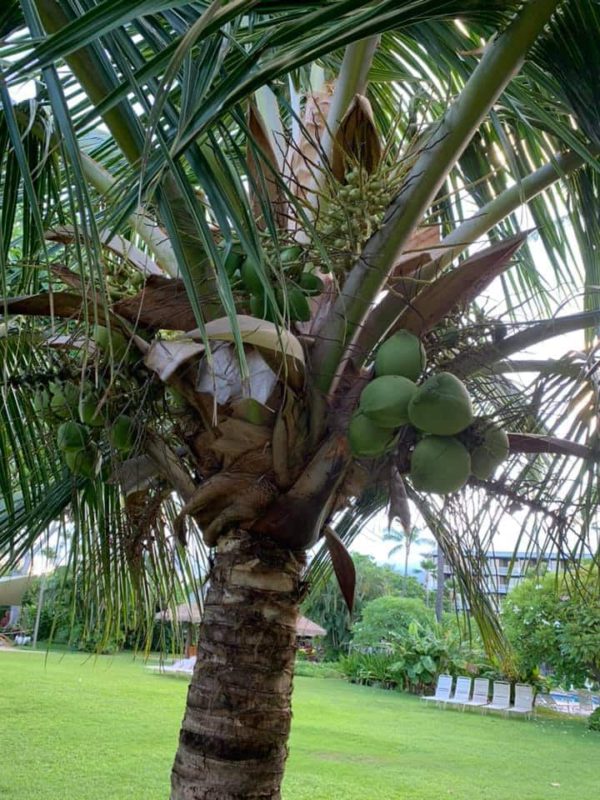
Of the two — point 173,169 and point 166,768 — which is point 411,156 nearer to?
point 173,169

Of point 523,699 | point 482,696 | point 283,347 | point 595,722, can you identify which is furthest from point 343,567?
point 482,696

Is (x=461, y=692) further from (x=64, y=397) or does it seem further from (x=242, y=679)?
(x=64, y=397)

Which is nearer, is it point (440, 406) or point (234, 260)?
point (440, 406)

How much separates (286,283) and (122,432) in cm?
54

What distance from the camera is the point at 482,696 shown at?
13281 millimetres

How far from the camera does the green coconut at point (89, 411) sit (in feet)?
5.56

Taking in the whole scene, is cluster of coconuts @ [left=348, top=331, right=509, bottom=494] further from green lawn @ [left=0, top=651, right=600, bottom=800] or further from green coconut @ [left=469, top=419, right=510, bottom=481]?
green lawn @ [left=0, top=651, right=600, bottom=800]

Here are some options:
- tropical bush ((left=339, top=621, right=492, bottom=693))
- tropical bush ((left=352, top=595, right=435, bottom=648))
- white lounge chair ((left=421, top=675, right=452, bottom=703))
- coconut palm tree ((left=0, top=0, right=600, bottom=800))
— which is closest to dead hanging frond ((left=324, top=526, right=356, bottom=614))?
coconut palm tree ((left=0, top=0, right=600, bottom=800))

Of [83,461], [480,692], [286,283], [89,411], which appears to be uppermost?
[286,283]

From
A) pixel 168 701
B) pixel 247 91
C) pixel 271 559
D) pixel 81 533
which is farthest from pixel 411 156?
pixel 168 701

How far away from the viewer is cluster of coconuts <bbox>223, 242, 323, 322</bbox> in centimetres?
152

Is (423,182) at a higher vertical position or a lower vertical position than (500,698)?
higher

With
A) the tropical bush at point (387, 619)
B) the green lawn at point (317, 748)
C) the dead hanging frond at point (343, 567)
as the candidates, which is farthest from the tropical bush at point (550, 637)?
the dead hanging frond at point (343, 567)

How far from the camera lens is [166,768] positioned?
635 centimetres
